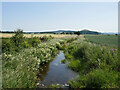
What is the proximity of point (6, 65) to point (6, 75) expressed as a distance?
1219mm

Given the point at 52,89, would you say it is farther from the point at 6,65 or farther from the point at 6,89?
the point at 6,65

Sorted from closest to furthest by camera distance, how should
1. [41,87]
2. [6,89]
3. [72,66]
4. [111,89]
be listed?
[6,89], [111,89], [41,87], [72,66]

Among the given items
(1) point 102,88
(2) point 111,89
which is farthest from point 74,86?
(2) point 111,89

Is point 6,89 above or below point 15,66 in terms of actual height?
below

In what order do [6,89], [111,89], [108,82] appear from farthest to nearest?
[108,82]
[111,89]
[6,89]

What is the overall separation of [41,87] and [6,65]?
1.80m

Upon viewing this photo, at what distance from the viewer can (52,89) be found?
4324mm

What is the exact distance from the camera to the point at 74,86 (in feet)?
14.7

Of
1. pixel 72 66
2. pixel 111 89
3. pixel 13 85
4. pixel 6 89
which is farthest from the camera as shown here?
pixel 72 66

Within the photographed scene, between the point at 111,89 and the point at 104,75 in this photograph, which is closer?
the point at 111,89

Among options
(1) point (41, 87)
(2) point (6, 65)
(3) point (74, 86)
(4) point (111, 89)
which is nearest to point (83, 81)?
(3) point (74, 86)

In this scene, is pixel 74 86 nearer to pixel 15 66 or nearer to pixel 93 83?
pixel 93 83

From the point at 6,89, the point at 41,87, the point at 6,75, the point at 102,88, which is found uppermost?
the point at 6,75

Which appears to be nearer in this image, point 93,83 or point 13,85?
point 13,85
